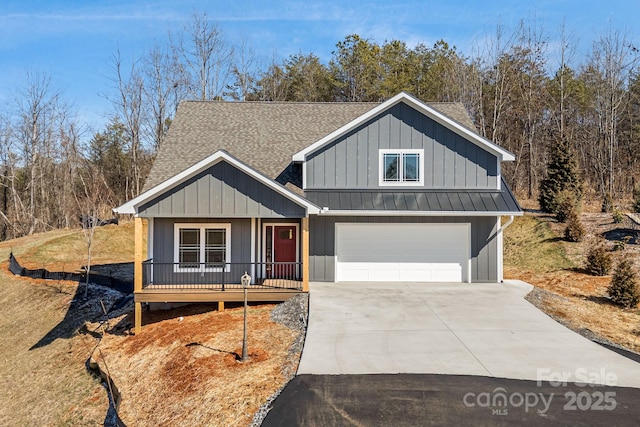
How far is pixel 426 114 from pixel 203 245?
8.74m

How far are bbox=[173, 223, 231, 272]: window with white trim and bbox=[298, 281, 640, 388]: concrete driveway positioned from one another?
10.5ft

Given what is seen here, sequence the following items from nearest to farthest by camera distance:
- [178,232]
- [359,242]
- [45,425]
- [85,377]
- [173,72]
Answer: [45,425]
[85,377]
[178,232]
[359,242]
[173,72]

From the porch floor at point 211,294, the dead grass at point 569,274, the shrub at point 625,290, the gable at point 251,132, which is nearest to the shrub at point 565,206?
the dead grass at point 569,274

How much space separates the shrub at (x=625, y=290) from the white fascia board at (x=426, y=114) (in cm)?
476

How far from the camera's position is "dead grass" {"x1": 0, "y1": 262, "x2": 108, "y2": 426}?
8.54 m

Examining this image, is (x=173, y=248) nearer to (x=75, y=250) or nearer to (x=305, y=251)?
(x=305, y=251)

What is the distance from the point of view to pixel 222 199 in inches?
437

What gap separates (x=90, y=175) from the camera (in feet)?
118

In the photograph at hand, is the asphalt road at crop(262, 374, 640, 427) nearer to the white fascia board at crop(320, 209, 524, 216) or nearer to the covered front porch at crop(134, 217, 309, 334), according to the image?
the covered front porch at crop(134, 217, 309, 334)

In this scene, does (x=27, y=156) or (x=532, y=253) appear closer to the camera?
(x=532, y=253)

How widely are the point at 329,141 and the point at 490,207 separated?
5782 mm

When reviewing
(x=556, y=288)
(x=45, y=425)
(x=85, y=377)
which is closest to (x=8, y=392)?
(x=85, y=377)

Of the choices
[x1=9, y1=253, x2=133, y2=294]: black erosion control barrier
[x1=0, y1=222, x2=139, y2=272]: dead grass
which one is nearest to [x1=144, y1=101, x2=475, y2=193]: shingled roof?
[x1=9, y1=253, x2=133, y2=294]: black erosion control barrier

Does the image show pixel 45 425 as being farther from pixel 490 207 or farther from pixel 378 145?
pixel 490 207
